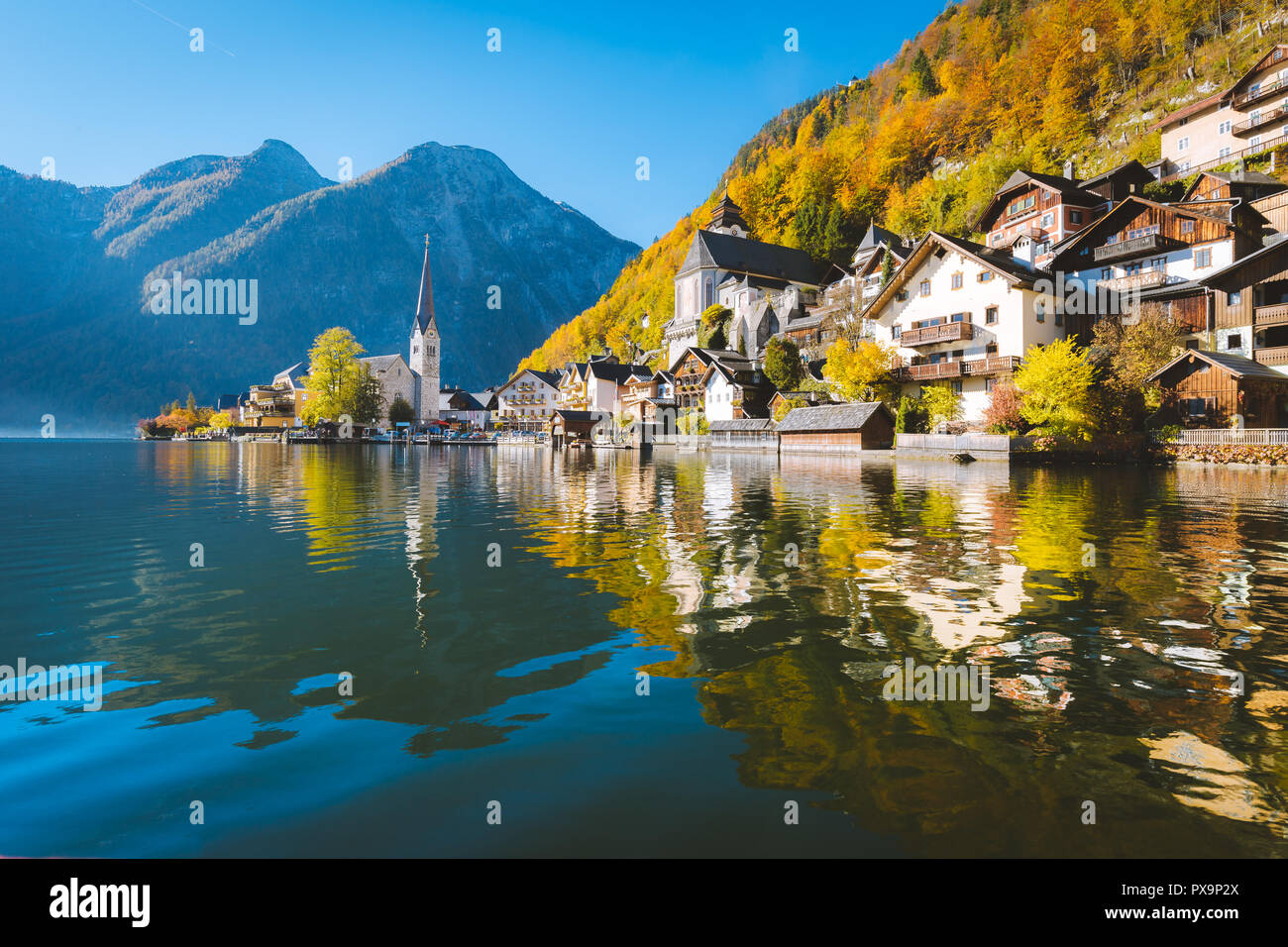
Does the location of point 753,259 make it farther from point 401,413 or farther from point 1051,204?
point 401,413

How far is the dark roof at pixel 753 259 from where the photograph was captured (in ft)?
341

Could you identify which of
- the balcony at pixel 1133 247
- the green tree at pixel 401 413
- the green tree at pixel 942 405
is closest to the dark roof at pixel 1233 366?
the balcony at pixel 1133 247

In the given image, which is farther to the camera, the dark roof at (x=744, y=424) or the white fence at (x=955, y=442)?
the dark roof at (x=744, y=424)

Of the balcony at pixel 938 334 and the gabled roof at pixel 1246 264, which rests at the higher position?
the gabled roof at pixel 1246 264

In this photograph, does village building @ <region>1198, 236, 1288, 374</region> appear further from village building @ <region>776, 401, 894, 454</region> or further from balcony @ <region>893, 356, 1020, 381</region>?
village building @ <region>776, 401, 894, 454</region>

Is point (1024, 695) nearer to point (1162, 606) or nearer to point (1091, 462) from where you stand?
point (1162, 606)

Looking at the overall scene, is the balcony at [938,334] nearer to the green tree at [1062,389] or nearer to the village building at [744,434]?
the green tree at [1062,389]

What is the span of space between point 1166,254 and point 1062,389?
20079 mm

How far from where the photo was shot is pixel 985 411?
4569cm

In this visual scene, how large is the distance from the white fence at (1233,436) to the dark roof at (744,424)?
34.1 metres

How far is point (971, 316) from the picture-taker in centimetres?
5225

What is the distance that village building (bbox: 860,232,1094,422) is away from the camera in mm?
49469
